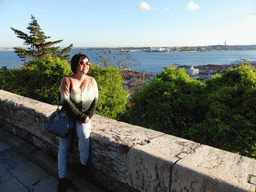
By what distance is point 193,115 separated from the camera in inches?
275

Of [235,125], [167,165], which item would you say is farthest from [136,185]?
[235,125]

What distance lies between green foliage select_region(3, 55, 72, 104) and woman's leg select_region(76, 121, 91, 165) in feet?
26.5

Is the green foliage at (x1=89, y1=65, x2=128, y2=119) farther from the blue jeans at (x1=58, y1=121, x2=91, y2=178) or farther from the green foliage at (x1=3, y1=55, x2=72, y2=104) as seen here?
the blue jeans at (x1=58, y1=121, x2=91, y2=178)

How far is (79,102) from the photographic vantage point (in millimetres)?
2363

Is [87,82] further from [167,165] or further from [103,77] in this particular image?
[103,77]

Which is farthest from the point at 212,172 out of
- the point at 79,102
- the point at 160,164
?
the point at 79,102

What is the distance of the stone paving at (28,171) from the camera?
8.07ft

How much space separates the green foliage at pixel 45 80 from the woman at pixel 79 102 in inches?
313

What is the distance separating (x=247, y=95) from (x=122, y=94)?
574 centimetres

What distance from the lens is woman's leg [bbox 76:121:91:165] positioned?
2.32m

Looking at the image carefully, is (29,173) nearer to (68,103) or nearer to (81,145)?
(81,145)

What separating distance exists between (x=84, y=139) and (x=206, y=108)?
543cm

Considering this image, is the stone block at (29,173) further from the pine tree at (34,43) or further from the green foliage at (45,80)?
the pine tree at (34,43)

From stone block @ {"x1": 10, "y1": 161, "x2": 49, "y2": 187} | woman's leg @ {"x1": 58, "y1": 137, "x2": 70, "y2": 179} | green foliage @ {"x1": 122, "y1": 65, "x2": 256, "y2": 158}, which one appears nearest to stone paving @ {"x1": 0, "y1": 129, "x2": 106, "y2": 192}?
stone block @ {"x1": 10, "y1": 161, "x2": 49, "y2": 187}
